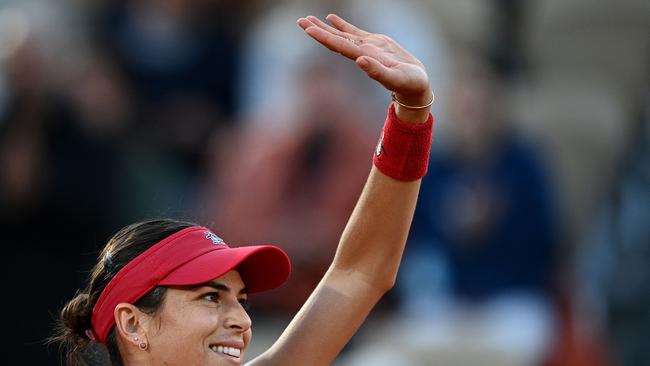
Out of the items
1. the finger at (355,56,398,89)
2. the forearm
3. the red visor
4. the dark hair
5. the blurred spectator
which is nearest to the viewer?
the finger at (355,56,398,89)

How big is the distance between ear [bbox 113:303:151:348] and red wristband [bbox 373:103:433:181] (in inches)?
32.2

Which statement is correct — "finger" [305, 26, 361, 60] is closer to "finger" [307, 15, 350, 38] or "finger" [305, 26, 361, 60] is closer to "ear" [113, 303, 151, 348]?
"finger" [307, 15, 350, 38]

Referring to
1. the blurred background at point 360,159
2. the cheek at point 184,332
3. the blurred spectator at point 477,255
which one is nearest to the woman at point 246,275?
the cheek at point 184,332

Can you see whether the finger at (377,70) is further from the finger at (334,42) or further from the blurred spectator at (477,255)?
the blurred spectator at (477,255)

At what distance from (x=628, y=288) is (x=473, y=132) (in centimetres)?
108

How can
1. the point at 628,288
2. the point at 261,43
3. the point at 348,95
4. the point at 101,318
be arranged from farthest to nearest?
1. the point at 261,43
2. the point at 348,95
3. the point at 628,288
4. the point at 101,318

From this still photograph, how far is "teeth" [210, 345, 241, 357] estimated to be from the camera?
3883 millimetres

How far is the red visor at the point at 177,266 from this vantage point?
3.87 meters

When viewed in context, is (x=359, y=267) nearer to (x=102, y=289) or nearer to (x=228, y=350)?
(x=228, y=350)

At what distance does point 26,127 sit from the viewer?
23.8 feet

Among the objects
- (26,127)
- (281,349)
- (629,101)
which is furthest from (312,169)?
(281,349)

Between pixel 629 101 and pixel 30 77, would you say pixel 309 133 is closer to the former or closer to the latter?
pixel 30 77

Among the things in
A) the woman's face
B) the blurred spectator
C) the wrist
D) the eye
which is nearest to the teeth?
the woman's face

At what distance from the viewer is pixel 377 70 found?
3.79 meters
